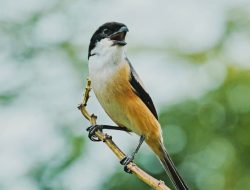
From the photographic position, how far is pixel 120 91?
506 centimetres

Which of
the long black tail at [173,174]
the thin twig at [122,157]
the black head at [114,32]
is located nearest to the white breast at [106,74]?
the black head at [114,32]

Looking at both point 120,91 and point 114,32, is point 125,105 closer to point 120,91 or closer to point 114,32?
point 120,91

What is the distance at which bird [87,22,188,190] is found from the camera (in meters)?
4.77

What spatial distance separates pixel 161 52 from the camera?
8867mm

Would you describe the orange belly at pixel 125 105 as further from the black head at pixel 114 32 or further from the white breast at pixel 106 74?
the black head at pixel 114 32

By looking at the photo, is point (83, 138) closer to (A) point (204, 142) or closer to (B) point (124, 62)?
(A) point (204, 142)

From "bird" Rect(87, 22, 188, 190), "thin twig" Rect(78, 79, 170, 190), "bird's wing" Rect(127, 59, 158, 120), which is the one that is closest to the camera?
"thin twig" Rect(78, 79, 170, 190)

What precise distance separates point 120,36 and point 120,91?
0.57 metres

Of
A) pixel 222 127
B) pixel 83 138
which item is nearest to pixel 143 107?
pixel 83 138

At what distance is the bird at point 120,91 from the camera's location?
4.77 m

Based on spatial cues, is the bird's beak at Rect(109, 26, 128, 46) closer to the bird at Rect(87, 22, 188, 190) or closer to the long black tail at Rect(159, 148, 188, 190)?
the bird at Rect(87, 22, 188, 190)

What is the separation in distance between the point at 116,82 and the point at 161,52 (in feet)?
12.7

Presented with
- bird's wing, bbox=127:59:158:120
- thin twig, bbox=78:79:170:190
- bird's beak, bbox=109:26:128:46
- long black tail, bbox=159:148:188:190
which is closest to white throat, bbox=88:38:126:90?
bird's beak, bbox=109:26:128:46

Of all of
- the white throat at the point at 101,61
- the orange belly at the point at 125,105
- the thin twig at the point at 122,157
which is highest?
the white throat at the point at 101,61
